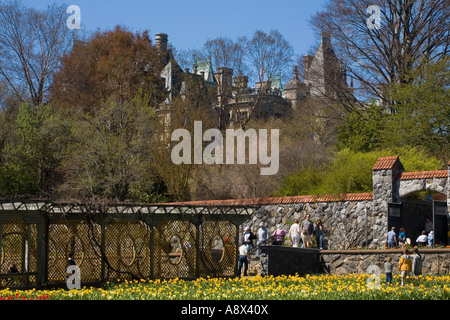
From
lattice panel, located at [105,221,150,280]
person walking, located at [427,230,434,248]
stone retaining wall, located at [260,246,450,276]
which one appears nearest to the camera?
lattice panel, located at [105,221,150,280]

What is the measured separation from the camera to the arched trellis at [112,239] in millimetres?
20125

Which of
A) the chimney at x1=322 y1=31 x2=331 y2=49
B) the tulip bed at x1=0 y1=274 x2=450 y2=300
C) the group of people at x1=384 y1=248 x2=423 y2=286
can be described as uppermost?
the chimney at x1=322 y1=31 x2=331 y2=49

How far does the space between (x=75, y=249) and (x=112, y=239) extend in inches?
43.4

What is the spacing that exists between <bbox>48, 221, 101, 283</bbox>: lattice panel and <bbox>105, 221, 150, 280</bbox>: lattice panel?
14.3 inches

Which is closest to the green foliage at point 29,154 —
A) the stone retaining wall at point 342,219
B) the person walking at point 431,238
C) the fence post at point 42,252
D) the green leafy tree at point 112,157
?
the green leafy tree at point 112,157

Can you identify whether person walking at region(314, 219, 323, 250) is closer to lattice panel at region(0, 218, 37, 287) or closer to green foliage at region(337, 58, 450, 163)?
green foliage at region(337, 58, 450, 163)

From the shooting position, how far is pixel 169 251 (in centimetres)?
2280

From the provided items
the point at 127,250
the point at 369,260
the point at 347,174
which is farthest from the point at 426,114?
the point at 127,250

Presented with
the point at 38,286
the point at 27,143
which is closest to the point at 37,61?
the point at 27,143

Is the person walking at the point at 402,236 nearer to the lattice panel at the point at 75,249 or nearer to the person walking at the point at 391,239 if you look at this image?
the person walking at the point at 391,239

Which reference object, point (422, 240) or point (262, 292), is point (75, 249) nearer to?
point (262, 292)

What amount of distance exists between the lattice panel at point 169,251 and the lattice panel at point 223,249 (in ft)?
1.01

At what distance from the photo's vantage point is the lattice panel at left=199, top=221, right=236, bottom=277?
75.8ft

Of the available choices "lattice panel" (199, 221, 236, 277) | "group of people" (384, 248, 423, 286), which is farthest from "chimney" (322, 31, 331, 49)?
"group of people" (384, 248, 423, 286)
